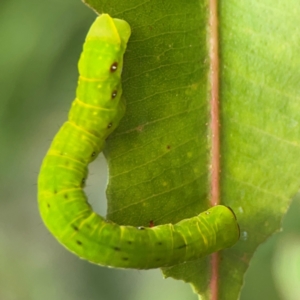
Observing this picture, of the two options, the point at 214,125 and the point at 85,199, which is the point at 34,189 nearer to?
the point at 85,199

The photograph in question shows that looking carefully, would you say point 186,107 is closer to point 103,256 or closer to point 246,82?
point 246,82

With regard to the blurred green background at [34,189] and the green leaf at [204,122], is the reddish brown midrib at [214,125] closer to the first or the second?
the green leaf at [204,122]

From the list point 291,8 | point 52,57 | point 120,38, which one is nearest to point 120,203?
point 120,38

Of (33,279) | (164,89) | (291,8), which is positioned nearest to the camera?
(291,8)

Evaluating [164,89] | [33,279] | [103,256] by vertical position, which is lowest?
[33,279]

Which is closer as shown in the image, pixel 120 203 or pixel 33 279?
pixel 120 203

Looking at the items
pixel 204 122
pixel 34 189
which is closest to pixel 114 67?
pixel 204 122
